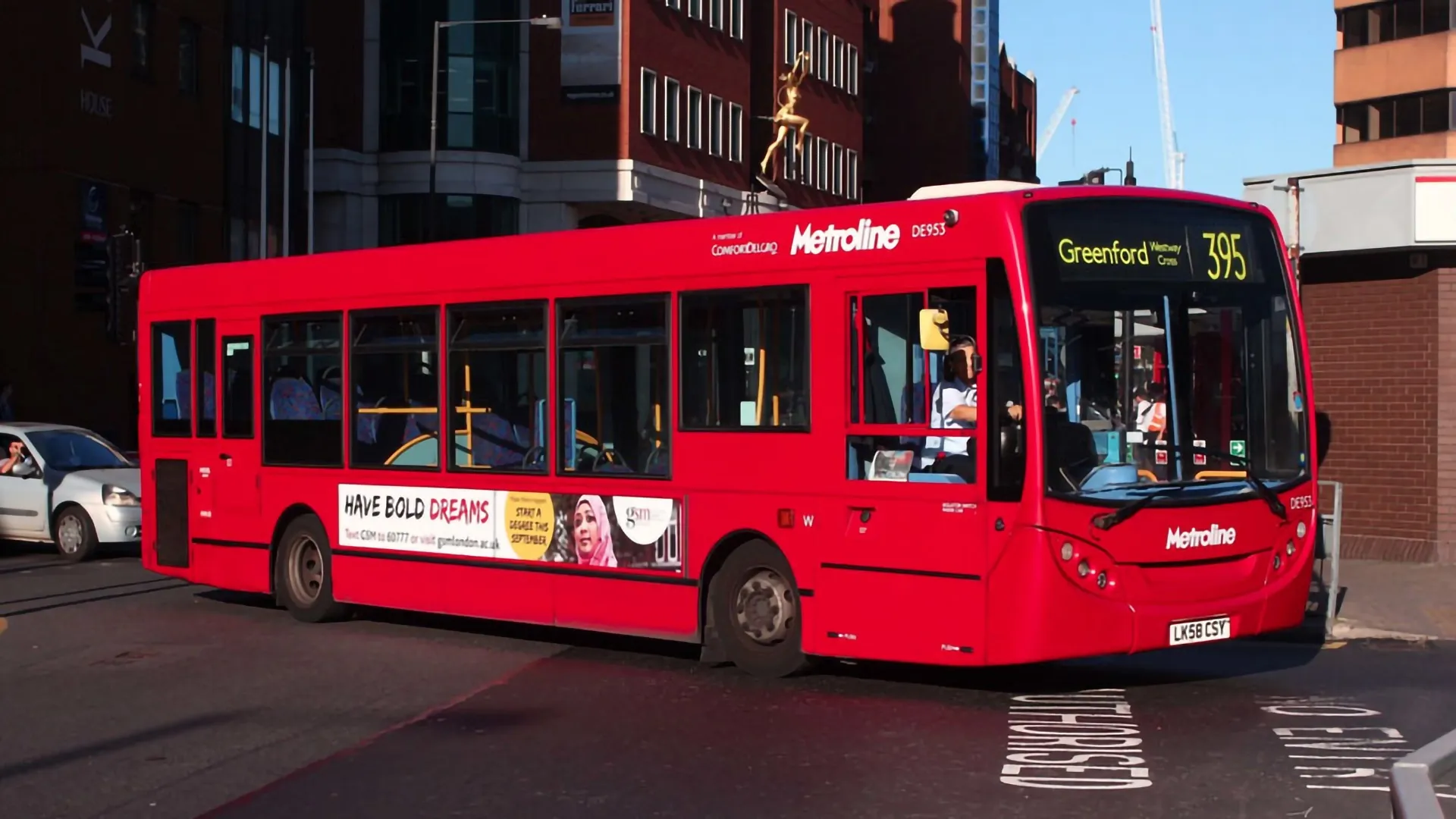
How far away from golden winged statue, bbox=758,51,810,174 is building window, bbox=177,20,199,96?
77.4 ft

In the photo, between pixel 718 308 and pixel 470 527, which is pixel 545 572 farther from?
pixel 718 308

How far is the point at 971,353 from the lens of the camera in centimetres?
1034

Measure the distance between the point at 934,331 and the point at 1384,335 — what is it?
1088cm

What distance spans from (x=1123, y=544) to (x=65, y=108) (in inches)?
1230

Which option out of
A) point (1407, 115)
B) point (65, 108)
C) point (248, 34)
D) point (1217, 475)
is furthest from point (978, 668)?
point (1407, 115)

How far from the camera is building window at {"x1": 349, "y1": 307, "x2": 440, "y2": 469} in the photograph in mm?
14094

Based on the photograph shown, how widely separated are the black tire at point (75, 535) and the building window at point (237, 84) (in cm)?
2393

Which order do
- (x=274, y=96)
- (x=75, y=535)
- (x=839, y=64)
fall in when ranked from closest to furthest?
(x=75, y=535)
(x=274, y=96)
(x=839, y=64)

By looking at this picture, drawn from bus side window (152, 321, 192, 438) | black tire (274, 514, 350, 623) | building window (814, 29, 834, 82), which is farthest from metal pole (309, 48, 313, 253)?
black tire (274, 514, 350, 623)

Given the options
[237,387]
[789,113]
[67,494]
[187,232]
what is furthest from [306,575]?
[789,113]

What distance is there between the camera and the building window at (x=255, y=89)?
45.0 meters

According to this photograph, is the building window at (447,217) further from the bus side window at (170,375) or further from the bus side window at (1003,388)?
the bus side window at (1003,388)

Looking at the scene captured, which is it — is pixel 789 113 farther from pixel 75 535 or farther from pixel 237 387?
pixel 237 387

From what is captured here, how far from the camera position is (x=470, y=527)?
13.7 meters
